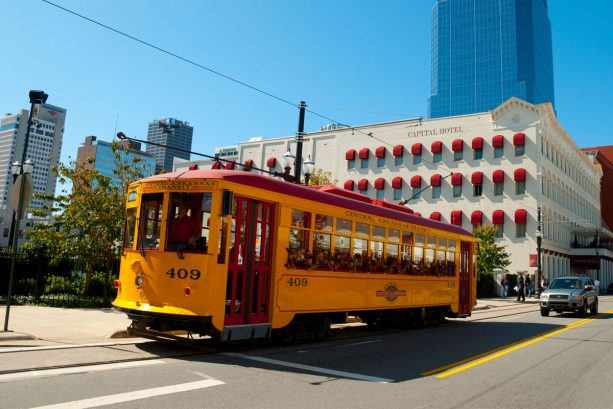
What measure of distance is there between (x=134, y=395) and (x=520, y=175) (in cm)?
4519

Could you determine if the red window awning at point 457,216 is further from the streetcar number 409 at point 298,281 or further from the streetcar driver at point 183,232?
the streetcar driver at point 183,232

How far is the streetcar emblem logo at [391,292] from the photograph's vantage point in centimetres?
1279

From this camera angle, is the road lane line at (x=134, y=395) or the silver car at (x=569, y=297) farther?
the silver car at (x=569, y=297)

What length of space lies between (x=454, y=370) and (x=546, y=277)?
43.4 metres

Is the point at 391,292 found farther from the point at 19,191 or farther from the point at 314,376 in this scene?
the point at 19,191

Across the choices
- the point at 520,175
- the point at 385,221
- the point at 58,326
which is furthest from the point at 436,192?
the point at 58,326

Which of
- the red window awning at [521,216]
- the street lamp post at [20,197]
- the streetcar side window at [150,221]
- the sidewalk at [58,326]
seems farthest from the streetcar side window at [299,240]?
→ the red window awning at [521,216]

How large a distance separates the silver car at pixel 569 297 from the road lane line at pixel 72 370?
18.1 metres

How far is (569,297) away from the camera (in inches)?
813

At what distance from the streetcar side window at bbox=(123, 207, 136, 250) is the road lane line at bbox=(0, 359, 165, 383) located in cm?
238

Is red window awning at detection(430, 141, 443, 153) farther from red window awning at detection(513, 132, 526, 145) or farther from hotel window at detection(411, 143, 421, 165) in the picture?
red window awning at detection(513, 132, 526, 145)

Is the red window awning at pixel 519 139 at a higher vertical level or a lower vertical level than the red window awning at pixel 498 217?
higher

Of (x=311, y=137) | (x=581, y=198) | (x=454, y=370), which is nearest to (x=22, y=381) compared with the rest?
(x=454, y=370)

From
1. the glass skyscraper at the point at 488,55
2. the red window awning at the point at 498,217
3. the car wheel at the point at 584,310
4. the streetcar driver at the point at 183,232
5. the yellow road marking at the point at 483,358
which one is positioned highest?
the glass skyscraper at the point at 488,55
